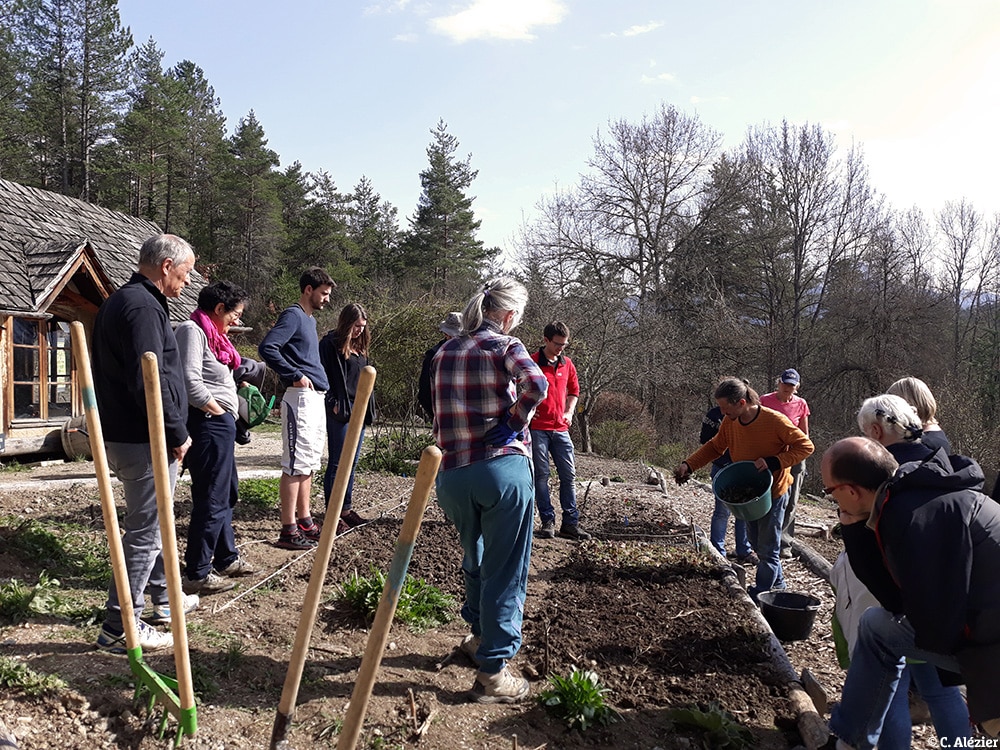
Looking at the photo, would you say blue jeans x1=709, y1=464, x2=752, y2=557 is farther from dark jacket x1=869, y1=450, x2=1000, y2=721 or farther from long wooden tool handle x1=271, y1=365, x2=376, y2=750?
long wooden tool handle x1=271, y1=365, x2=376, y2=750

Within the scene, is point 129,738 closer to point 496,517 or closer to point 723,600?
point 496,517

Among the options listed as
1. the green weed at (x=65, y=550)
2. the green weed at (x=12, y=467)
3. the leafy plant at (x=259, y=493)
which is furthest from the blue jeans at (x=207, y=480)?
the green weed at (x=12, y=467)

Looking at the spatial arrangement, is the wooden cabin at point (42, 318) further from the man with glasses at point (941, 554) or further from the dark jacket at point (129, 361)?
the man with glasses at point (941, 554)

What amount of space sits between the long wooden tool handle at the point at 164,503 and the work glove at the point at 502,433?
138cm

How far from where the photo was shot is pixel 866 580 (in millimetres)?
2773

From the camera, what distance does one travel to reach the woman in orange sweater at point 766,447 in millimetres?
4953

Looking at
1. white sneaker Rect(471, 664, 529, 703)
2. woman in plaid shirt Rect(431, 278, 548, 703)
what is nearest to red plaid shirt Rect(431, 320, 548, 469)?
woman in plaid shirt Rect(431, 278, 548, 703)

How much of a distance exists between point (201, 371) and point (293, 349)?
956 mm

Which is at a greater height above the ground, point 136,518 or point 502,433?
point 502,433

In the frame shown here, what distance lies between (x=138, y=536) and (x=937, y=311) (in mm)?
31567

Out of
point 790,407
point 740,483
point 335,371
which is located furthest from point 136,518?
point 790,407

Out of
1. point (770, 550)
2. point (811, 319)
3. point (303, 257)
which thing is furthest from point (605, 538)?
point (303, 257)

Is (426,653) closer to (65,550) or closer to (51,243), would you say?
(65,550)

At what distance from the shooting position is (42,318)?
33.1ft
